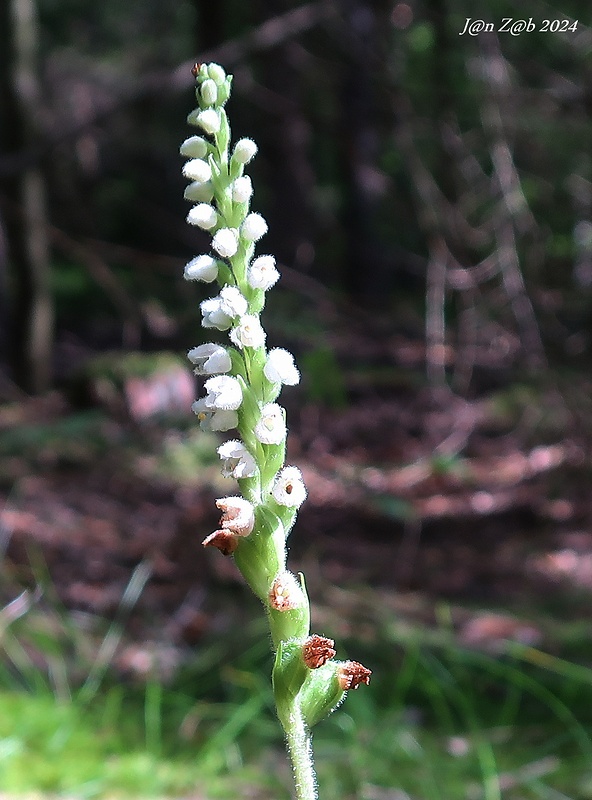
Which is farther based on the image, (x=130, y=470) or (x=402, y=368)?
(x=402, y=368)

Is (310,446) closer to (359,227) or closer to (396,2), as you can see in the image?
(396,2)

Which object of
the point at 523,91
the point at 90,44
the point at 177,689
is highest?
the point at 90,44

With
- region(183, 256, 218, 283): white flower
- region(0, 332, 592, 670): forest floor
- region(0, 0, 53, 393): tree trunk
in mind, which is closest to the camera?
region(183, 256, 218, 283): white flower

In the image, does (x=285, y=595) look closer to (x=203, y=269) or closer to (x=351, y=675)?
(x=351, y=675)

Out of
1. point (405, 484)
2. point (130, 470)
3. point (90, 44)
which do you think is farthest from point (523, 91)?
point (90, 44)

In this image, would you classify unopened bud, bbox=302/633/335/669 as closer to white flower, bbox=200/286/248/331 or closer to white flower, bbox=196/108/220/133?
white flower, bbox=200/286/248/331

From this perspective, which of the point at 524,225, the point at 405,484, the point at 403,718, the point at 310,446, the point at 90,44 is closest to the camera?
the point at 403,718

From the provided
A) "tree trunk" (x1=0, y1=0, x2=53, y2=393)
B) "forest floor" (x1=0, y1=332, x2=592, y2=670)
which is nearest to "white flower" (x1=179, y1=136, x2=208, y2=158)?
"forest floor" (x1=0, y1=332, x2=592, y2=670)

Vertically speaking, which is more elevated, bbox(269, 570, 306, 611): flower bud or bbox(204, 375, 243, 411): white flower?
bbox(204, 375, 243, 411): white flower

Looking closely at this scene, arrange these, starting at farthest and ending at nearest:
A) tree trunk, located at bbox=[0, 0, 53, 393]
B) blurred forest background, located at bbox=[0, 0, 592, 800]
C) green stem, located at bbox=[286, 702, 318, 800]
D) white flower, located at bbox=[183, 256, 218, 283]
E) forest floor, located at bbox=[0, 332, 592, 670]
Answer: tree trunk, located at bbox=[0, 0, 53, 393] < forest floor, located at bbox=[0, 332, 592, 670] < blurred forest background, located at bbox=[0, 0, 592, 800] < white flower, located at bbox=[183, 256, 218, 283] < green stem, located at bbox=[286, 702, 318, 800]
